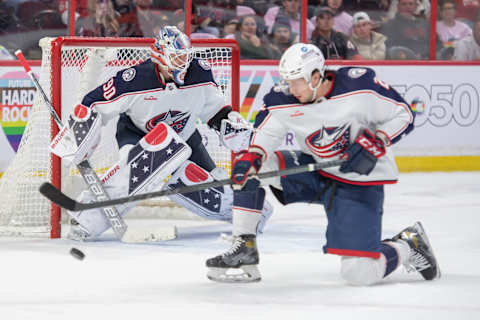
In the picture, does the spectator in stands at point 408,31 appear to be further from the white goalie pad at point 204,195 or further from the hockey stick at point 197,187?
the hockey stick at point 197,187

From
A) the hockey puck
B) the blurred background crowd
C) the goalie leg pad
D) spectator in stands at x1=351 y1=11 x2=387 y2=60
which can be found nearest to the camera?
the hockey puck

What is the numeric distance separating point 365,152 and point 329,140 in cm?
20

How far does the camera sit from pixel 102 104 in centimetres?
404

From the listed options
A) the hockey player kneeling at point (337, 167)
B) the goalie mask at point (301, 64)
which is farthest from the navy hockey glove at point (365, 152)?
the goalie mask at point (301, 64)

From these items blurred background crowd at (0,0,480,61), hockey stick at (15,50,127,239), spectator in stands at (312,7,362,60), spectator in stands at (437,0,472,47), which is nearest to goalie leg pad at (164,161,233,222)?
hockey stick at (15,50,127,239)

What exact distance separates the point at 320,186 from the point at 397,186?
2.64 metres

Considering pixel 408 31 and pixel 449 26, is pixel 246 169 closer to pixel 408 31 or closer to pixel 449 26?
pixel 408 31

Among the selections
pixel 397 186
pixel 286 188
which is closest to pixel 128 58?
pixel 286 188

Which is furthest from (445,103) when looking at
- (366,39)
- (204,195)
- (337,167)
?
(337,167)

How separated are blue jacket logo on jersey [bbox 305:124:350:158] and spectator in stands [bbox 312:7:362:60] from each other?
10.7 feet

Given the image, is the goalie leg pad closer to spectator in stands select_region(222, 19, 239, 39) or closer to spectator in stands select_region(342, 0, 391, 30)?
spectator in stands select_region(222, 19, 239, 39)

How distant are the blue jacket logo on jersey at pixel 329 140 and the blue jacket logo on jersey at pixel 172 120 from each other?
0.96m

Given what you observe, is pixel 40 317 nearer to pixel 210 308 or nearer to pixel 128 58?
pixel 210 308

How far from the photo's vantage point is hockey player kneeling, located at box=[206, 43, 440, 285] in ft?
10.7
